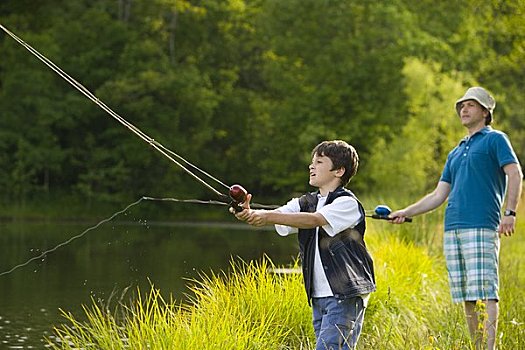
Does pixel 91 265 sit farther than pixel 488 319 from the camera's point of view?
Yes

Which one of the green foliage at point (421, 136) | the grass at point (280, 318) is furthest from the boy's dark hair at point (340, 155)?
the green foliage at point (421, 136)

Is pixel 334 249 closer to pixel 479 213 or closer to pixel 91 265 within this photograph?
pixel 479 213

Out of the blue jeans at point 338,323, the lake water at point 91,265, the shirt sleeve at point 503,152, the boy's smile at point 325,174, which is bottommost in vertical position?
the lake water at point 91,265

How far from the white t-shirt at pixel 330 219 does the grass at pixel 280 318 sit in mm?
608

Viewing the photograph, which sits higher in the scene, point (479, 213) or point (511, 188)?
point (511, 188)

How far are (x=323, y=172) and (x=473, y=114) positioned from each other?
148 cm

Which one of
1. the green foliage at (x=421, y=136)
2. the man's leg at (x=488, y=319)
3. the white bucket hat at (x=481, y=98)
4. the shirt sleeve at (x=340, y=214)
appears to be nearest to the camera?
the shirt sleeve at (x=340, y=214)

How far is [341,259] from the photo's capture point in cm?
482

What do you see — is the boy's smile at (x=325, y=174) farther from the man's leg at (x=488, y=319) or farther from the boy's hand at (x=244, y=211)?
the man's leg at (x=488, y=319)

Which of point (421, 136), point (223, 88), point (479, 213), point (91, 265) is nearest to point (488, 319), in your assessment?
point (479, 213)

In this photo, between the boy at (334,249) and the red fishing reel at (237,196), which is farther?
the boy at (334,249)

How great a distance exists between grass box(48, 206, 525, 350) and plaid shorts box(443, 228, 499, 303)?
A: 237 mm

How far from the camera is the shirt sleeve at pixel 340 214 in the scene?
15.6ft

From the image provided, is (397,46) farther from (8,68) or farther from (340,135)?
(8,68)
